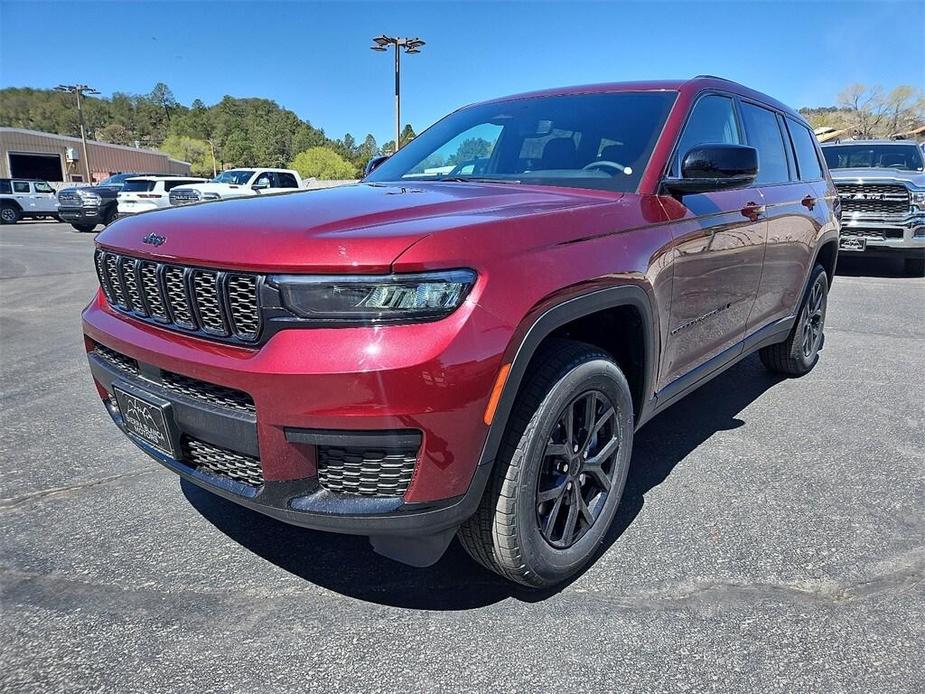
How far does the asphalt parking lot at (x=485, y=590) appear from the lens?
6.26 ft

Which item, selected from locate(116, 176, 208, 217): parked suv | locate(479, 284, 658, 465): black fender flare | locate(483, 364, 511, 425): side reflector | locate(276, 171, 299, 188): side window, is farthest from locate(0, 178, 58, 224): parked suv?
locate(483, 364, 511, 425): side reflector

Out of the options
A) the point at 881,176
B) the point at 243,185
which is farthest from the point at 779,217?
the point at 243,185

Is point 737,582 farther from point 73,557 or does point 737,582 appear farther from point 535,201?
point 73,557

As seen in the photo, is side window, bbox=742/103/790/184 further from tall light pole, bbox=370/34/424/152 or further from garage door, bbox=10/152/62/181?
garage door, bbox=10/152/62/181

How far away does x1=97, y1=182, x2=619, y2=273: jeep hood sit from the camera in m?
1.73

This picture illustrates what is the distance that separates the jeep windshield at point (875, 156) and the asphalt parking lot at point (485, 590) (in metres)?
8.97

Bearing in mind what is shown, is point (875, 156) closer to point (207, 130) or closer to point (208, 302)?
point (208, 302)

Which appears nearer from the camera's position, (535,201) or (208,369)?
(208,369)

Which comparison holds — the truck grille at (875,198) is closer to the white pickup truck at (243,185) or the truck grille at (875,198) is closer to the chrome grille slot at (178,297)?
the chrome grille slot at (178,297)

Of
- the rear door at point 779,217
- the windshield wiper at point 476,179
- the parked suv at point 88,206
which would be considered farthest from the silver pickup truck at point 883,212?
the parked suv at point 88,206

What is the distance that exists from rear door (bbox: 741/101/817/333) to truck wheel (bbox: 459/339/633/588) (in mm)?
1658

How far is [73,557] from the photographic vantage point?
8.12ft

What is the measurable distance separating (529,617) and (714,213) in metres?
1.93

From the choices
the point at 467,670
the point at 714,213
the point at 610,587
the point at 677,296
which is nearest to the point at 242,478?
the point at 467,670
